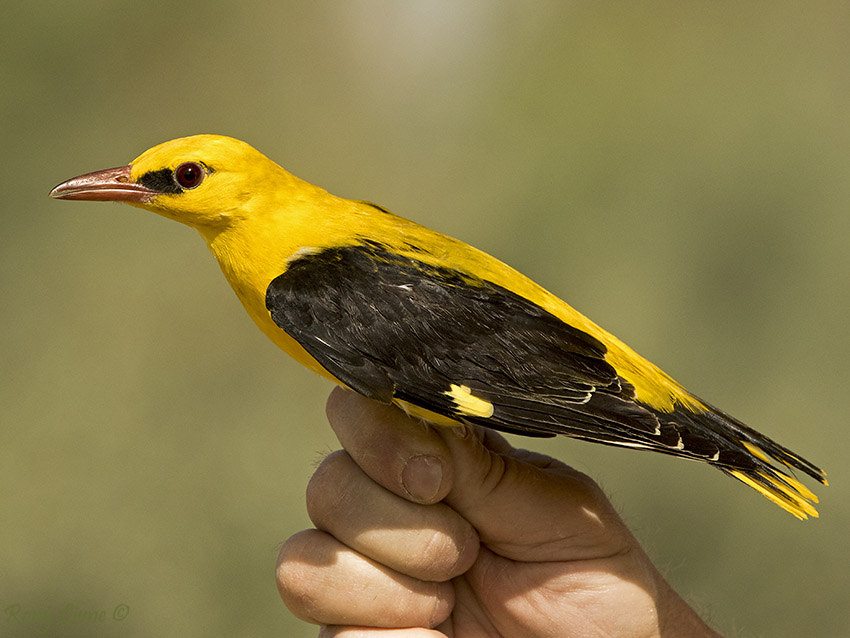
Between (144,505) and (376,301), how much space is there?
521 centimetres

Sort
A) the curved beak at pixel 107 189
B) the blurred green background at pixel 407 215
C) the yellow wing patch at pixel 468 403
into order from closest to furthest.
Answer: the yellow wing patch at pixel 468 403, the curved beak at pixel 107 189, the blurred green background at pixel 407 215

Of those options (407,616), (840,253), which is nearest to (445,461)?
(407,616)

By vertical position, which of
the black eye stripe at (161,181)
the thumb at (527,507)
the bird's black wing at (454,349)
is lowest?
the thumb at (527,507)

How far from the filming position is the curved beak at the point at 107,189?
8.43ft

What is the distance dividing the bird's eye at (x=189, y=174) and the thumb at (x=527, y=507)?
126 centimetres

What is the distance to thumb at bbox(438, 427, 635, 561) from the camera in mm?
2689

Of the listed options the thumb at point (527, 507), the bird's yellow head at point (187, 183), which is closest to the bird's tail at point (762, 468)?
the thumb at point (527, 507)

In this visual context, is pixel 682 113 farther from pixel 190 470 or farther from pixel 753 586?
pixel 190 470

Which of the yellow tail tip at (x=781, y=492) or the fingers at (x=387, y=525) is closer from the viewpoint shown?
the yellow tail tip at (x=781, y=492)

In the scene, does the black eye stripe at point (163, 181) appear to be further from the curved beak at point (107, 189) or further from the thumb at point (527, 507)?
the thumb at point (527, 507)

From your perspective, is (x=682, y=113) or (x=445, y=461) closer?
(x=445, y=461)

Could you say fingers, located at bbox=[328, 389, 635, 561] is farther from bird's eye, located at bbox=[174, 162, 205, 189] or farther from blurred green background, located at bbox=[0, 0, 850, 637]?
blurred green background, located at bbox=[0, 0, 850, 637]

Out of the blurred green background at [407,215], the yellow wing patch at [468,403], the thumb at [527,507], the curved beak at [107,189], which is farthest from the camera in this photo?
the blurred green background at [407,215]

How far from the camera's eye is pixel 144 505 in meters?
6.70
